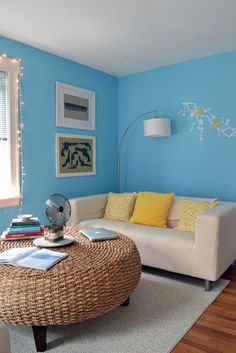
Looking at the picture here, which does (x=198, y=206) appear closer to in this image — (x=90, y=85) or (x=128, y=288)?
(x=128, y=288)

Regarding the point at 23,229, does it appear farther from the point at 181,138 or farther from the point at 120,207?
the point at 181,138

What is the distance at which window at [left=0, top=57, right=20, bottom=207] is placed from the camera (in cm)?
294

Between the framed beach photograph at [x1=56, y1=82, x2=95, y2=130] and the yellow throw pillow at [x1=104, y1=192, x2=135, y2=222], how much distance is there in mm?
1073

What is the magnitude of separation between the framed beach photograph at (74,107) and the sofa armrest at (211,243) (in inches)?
80.2

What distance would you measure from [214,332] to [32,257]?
128 cm

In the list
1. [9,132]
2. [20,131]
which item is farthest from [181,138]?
[9,132]

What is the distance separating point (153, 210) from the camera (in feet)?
10.3

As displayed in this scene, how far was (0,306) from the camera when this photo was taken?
5.21 ft

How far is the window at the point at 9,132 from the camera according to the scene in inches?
116

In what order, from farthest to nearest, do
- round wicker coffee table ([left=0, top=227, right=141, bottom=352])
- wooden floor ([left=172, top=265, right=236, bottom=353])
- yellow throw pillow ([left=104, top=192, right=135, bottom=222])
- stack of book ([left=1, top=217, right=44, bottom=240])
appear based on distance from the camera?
yellow throw pillow ([left=104, top=192, right=135, bottom=222]), stack of book ([left=1, top=217, right=44, bottom=240]), wooden floor ([left=172, top=265, right=236, bottom=353]), round wicker coffee table ([left=0, top=227, right=141, bottom=352])

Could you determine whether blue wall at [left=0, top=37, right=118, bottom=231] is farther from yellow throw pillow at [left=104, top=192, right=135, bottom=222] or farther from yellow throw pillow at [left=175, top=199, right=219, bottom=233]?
yellow throw pillow at [left=175, top=199, right=219, bottom=233]

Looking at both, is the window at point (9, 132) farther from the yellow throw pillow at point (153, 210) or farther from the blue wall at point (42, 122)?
the yellow throw pillow at point (153, 210)

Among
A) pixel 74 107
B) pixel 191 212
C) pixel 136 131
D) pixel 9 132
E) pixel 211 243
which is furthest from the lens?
pixel 136 131

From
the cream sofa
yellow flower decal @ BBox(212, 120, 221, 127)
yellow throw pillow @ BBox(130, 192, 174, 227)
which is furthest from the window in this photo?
yellow flower decal @ BBox(212, 120, 221, 127)
